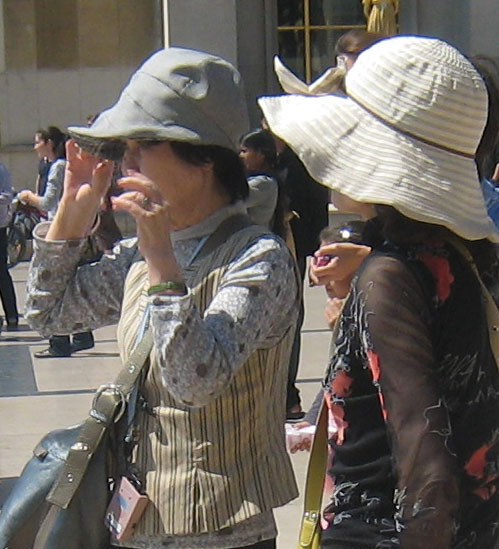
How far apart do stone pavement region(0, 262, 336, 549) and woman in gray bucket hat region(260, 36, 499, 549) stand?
330cm

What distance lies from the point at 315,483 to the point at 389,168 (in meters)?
0.57

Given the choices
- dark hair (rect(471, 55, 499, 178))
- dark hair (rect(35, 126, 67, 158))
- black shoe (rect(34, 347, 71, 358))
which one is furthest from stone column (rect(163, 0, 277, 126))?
dark hair (rect(471, 55, 499, 178))

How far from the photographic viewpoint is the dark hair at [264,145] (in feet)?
23.2

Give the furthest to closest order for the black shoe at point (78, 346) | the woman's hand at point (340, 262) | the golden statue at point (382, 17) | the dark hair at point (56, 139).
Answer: the dark hair at point (56, 139) < the golden statue at point (382, 17) < the black shoe at point (78, 346) < the woman's hand at point (340, 262)

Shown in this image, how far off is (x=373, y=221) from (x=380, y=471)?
0.43 metres

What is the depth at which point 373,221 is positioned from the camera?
226cm

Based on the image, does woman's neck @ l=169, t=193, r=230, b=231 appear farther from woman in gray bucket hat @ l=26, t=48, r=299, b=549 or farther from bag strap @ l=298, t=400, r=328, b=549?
bag strap @ l=298, t=400, r=328, b=549

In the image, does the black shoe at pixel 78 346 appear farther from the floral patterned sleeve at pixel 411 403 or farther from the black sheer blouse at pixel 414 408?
the floral patterned sleeve at pixel 411 403

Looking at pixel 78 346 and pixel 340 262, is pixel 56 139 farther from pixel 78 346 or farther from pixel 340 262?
pixel 340 262

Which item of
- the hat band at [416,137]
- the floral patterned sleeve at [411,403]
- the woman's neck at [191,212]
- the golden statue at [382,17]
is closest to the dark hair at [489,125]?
the hat band at [416,137]

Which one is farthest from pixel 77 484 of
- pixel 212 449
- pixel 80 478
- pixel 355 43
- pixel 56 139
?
pixel 56 139

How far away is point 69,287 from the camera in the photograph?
297cm

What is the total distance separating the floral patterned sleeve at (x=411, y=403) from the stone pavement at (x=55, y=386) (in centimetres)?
344

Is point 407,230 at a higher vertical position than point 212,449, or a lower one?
higher
